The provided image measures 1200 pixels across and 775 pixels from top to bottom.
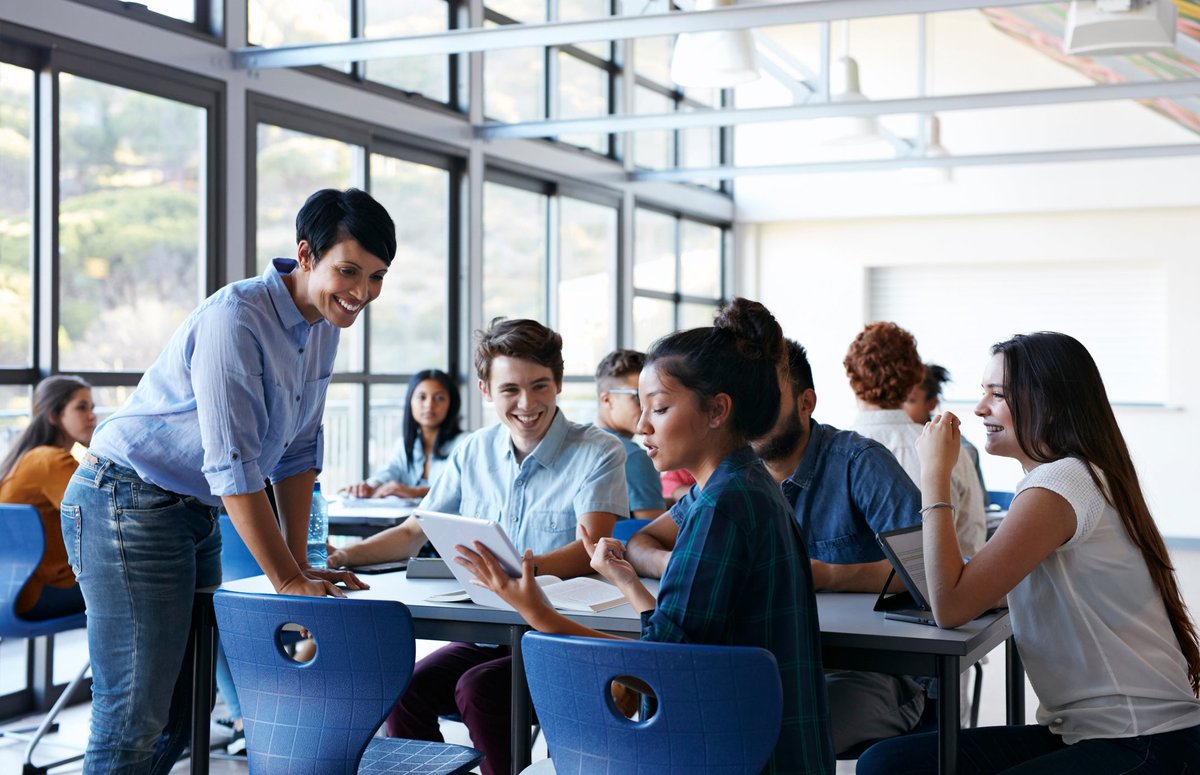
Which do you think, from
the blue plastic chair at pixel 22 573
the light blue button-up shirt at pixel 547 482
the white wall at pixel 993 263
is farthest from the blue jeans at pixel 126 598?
the white wall at pixel 993 263

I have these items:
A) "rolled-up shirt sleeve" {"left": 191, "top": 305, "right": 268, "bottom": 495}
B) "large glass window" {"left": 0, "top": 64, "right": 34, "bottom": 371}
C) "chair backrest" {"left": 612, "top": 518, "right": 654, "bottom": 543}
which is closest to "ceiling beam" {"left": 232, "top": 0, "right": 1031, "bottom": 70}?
"large glass window" {"left": 0, "top": 64, "right": 34, "bottom": 371}

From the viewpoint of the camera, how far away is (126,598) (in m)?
2.23

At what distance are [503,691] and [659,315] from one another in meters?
7.34

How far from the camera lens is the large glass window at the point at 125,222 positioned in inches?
181

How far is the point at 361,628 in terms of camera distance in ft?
6.55

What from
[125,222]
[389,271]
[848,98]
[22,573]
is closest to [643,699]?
[22,573]

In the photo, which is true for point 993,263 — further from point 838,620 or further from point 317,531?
point 838,620

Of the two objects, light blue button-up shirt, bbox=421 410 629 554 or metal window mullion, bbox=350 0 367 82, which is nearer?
light blue button-up shirt, bbox=421 410 629 554

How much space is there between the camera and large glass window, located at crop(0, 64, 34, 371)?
4.35m

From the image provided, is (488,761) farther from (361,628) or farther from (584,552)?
(361,628)

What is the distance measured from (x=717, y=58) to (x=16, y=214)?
296 cm

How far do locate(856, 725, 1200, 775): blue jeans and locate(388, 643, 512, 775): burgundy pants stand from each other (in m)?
0.88

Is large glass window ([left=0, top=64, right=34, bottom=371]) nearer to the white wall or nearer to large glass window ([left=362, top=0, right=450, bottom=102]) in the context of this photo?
large glass window ([left=362, top=0, right=450, bottom=102])

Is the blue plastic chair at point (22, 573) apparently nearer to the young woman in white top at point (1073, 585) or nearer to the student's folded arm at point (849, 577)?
the student's folded arm at point (849, 577)
